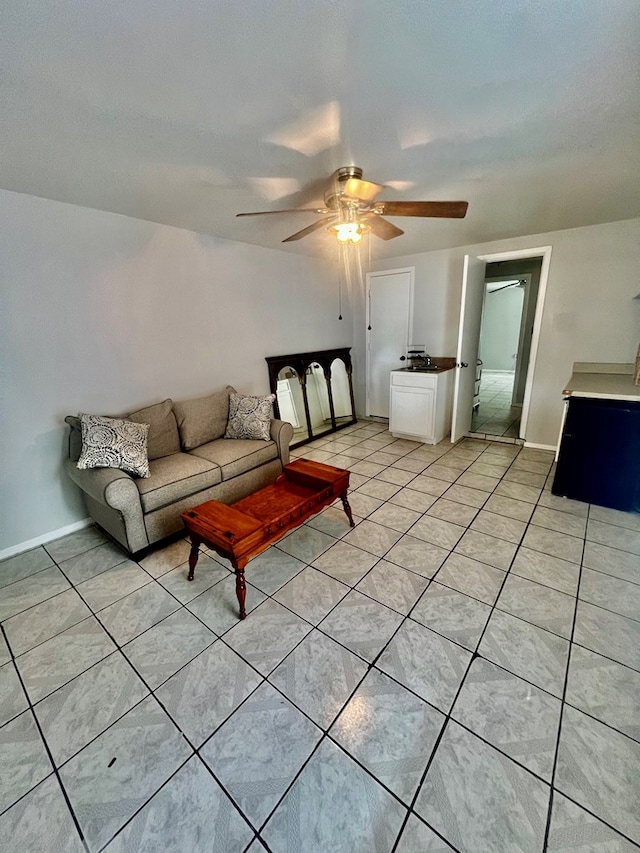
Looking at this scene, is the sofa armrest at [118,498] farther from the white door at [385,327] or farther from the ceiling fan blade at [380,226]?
the white door at [385,327]

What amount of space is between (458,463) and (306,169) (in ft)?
9.44

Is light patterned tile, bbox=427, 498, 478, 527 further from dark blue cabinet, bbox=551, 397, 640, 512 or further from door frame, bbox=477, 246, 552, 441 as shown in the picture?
door frame, bbox=477, 246, 552, 441

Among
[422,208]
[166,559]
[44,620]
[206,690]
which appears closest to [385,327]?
[422,208]

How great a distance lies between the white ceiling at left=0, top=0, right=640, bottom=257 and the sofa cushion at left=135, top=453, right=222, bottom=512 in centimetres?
180

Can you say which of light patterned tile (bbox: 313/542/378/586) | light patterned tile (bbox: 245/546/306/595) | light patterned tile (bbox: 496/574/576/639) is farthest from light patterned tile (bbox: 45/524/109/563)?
light patterned tile (bbox: 496/574/576/639)

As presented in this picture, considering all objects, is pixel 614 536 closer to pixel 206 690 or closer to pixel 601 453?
pixel 601 453

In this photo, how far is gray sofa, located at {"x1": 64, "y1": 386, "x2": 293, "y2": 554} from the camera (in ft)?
6.93

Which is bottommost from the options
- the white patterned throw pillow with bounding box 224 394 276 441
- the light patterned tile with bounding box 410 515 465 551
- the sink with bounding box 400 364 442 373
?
the light patterned tile with bounding box 410 515 465 551

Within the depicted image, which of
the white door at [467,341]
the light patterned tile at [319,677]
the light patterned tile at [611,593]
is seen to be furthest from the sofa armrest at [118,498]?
the white door at [467,341]

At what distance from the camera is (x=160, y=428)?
2686 mm

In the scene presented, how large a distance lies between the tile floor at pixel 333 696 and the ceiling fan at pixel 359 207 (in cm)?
203

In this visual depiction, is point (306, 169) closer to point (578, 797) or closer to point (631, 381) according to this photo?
point (578, 797)

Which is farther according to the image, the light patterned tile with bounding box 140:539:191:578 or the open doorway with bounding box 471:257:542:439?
the open doorway with bounding box 471:257:542:439

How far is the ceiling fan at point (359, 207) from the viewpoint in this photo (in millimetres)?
1870
